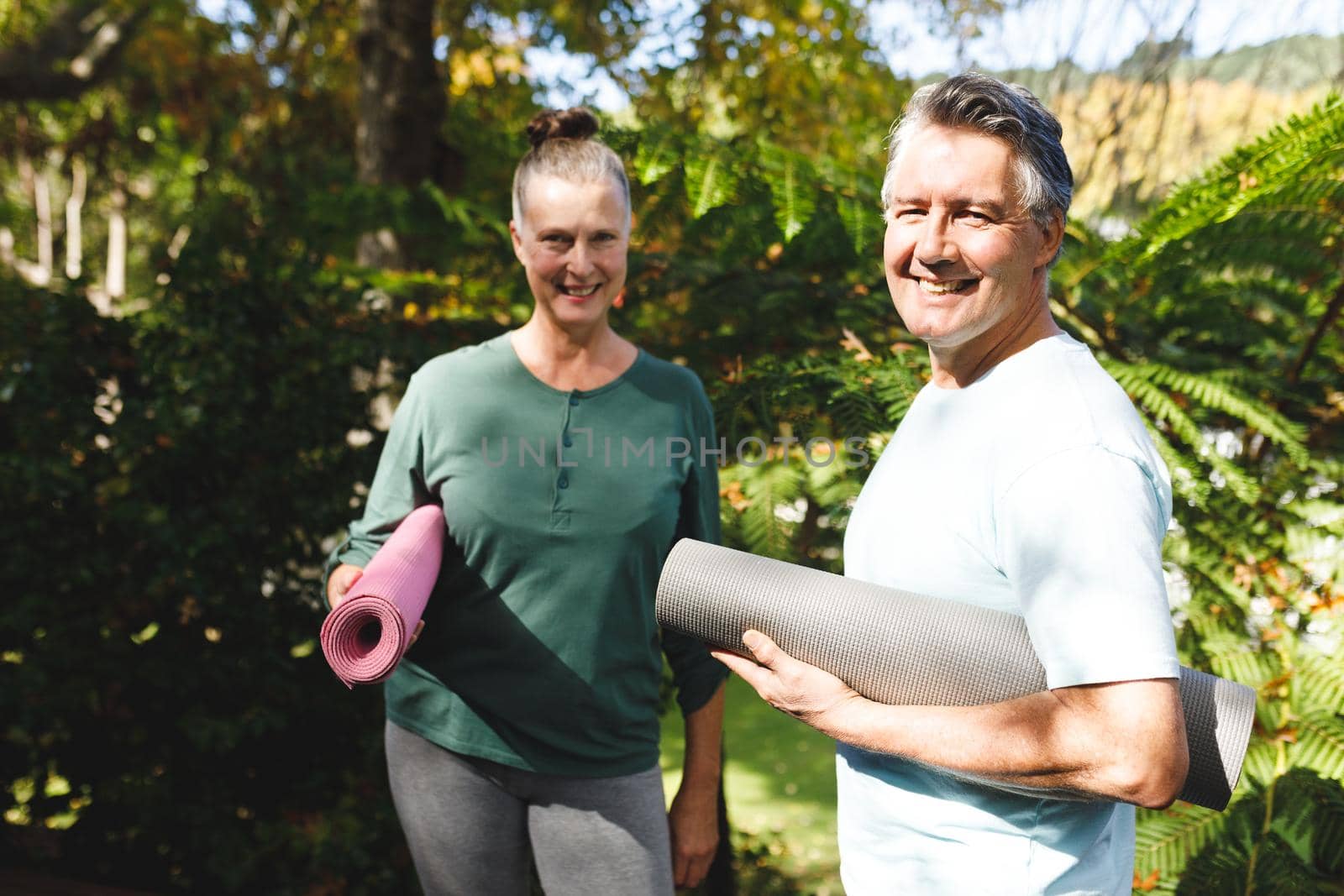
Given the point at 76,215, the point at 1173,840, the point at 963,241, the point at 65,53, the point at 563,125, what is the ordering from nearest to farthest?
1. the point at 963,241
2. the point at 563,125
3. the point at 1173,840
4. the point at 65,53
5. the point at 76,215

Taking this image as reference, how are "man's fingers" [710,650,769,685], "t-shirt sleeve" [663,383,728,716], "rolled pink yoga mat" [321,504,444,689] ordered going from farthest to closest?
"t-shirt sleeve" [663,383,728,716]
"rolled pink yoga mat" [321,504,444,689]
"man's fingers" [710,650,769,685]

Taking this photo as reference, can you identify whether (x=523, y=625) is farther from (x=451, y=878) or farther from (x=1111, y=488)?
(x=1111, y=488)

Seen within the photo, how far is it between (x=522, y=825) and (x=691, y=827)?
409 mm

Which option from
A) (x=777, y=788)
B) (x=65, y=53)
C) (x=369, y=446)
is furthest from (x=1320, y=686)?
Answer: (x=65, y=53)

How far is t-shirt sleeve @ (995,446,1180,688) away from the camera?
1068mm

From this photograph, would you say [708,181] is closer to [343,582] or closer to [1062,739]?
[343,582]

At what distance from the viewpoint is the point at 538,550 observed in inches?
77.3

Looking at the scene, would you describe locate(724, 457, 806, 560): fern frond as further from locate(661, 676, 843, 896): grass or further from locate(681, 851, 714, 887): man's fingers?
locate(661, 676, 843, 896): grass

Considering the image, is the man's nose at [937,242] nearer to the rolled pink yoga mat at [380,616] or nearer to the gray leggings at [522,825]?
the rolled pink yoga mat at [380,616]

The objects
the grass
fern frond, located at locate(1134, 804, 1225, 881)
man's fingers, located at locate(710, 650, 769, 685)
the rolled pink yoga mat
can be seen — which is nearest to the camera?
man's fingers, located at locate(710, 650, 769, 685)

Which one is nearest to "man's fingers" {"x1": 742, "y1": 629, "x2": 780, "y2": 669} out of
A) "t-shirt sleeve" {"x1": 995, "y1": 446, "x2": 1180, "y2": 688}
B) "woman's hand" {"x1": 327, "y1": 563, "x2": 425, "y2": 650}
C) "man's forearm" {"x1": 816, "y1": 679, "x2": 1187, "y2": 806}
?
"man's forearm" {"x1": 816, "y1": 679, "x2": 1187, "y2": 806}

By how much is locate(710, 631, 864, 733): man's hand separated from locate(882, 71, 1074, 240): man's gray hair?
74 cm

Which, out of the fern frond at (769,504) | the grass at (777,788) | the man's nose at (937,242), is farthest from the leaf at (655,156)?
the grass at (777,788)

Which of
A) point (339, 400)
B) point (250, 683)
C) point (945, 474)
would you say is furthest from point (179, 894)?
point (945, 474)
